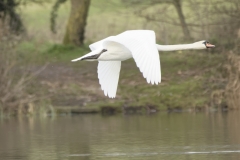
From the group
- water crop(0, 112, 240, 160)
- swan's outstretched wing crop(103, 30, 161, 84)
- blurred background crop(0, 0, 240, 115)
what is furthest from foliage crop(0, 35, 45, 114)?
swan's outstretched wing crop(103, 30, 161, 84)

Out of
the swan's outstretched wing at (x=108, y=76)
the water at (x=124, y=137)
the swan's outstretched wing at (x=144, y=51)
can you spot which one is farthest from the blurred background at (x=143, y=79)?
the swan's outstretched wing at (x=144, y=51)

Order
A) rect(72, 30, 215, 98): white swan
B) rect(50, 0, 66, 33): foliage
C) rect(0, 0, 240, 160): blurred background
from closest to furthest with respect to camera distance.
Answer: rect(72, 30, 215, 98): white swan < rect(0, 0, 240, 160): blurred background < rect(50, 0, 66, 33): foliage

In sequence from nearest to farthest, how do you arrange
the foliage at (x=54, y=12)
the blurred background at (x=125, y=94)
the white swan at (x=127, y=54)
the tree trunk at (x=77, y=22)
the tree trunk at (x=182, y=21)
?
the white swan at (x=127, y=54) → the blurred background at (x=125, y=94) → the tree trunk at (x=182, y=21) → the tree trunk at (x=77, y=22) → the foliage at (x=54, y=12)

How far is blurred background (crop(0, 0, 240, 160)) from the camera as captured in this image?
15883 mm

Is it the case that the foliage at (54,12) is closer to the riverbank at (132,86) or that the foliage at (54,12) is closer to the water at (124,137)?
the riverbank at (132,86)

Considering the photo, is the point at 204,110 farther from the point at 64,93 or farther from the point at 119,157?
the point at 119,157

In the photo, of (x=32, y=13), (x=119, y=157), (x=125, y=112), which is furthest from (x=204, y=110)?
(x=32, y=13)

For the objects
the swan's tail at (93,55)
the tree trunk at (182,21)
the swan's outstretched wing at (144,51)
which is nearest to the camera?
the swan's outstretched wing at (144,51)

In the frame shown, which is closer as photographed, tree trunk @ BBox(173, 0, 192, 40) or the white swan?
the white swan

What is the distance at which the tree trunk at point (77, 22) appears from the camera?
27344 mm

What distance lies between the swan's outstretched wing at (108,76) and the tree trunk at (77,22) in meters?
12.8

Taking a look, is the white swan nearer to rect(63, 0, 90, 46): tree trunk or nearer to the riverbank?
the riverbank

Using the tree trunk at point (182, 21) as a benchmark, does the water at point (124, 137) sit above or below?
below

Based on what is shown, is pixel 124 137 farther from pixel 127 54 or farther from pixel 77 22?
pixel 77 22
